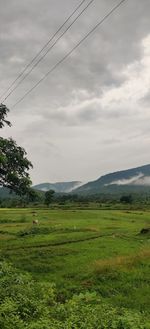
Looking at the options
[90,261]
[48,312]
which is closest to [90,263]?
[90,261]

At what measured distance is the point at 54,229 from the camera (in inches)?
2243

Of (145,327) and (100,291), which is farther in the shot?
(100,291)

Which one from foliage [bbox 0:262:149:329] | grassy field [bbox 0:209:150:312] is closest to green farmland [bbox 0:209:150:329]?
grassy field [bbox 0:209:150:312]

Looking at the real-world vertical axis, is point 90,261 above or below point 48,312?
above

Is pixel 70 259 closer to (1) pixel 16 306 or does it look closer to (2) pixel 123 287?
(2) pixel 123 287

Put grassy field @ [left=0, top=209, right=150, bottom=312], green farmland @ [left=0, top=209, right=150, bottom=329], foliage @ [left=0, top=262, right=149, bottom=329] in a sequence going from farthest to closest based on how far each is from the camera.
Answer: grassy field @ [left=0, top=209, right=150, bottom=312] → green farmland @ [left=0, top=209, right=150, bottom=329] → foliage @ [left=0, top=262, right=149, bottom=329]

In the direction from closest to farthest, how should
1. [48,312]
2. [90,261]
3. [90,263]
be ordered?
[48,312], [90,263], [90,261]

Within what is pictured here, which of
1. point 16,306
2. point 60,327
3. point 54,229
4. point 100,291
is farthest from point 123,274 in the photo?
point 54,229

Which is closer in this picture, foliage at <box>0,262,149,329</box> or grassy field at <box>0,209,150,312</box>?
foliage at <box>0,262,149,329</box>

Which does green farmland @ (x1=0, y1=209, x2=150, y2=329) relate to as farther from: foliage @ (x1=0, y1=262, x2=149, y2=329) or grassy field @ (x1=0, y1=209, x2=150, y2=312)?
foliage @ (x1=0, y1=262, x2=149, y2=329)

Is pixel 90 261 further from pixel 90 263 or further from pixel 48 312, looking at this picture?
pixel 48 312

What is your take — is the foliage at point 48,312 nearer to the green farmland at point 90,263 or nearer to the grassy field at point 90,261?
the green farmland at point 90,263

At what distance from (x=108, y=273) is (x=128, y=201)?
128012mm

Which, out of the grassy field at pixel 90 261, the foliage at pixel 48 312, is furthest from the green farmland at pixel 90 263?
the foliage at pixel 48 312
